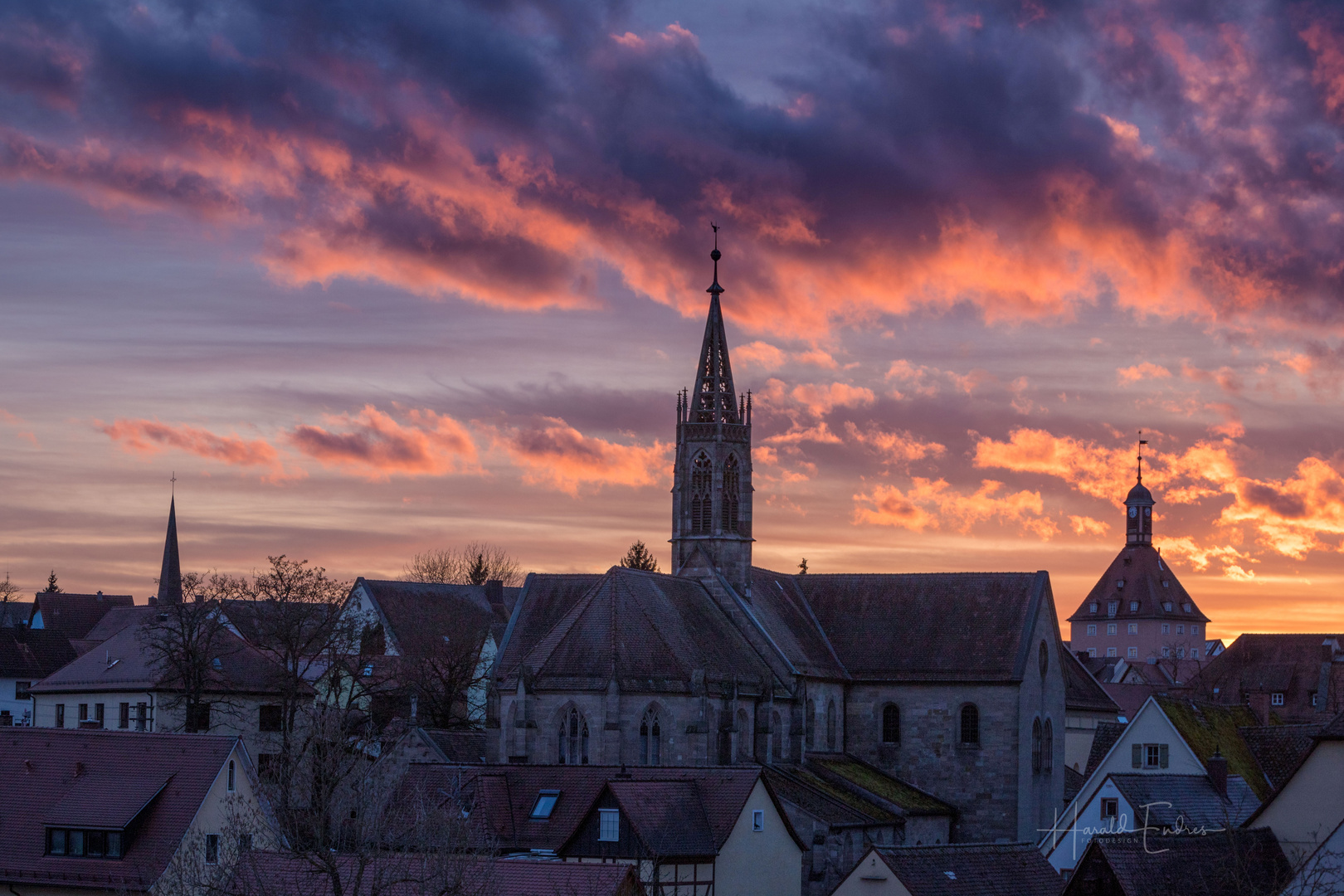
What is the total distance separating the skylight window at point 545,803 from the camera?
6097 cm

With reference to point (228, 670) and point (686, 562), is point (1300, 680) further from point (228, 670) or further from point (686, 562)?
point (228, 670)

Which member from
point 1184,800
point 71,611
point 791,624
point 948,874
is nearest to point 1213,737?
point 1184,800

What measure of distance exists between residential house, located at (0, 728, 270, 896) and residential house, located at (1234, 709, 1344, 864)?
85.5ft

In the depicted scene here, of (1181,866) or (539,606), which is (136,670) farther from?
(1181,866)

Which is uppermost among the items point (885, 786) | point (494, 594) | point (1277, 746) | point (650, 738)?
point (494, 594)

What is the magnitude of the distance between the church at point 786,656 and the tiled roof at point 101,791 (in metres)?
17.2

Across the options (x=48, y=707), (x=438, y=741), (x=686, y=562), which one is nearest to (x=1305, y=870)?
(x=438, y=741)

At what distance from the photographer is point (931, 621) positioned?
282 ft

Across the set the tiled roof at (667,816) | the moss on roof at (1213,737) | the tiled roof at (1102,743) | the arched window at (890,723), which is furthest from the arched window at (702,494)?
the moss on roof at (1213,737)

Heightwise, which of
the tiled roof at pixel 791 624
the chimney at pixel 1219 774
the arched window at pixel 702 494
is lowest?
the chimney at pixel 1219 774

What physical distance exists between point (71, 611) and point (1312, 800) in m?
115

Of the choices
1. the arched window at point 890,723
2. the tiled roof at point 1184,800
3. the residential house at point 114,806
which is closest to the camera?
the residential house at point 114,806

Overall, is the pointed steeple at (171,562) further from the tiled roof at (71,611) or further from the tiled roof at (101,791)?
the tiled roof at (101,791)

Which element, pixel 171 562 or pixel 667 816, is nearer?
pixel 667 816
